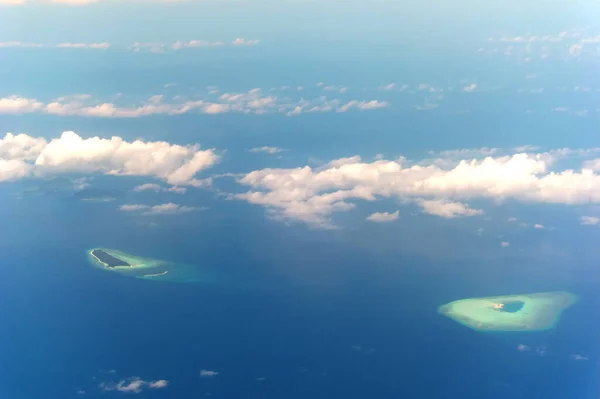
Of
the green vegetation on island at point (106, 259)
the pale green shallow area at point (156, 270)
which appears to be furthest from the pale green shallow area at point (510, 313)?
the green vegetation on island at point (106, 259)

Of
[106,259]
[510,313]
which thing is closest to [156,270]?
[106,259]

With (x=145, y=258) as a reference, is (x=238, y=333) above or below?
below

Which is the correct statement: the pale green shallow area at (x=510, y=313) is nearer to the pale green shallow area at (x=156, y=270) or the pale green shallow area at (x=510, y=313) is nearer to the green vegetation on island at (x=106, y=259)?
the pale green shallow area at (x=156, y=270)

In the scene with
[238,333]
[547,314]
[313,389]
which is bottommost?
[313,389]

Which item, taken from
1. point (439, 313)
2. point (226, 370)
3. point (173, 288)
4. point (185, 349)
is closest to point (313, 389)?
point (226, 370)

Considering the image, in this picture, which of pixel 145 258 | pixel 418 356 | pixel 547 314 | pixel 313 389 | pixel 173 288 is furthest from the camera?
pixel 145 258

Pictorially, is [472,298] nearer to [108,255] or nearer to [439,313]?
[439,313]

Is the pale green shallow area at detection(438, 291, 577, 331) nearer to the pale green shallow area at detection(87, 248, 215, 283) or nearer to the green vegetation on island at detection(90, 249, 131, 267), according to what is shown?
the pale green shallow area at detection(87, 248, 215, 283)
